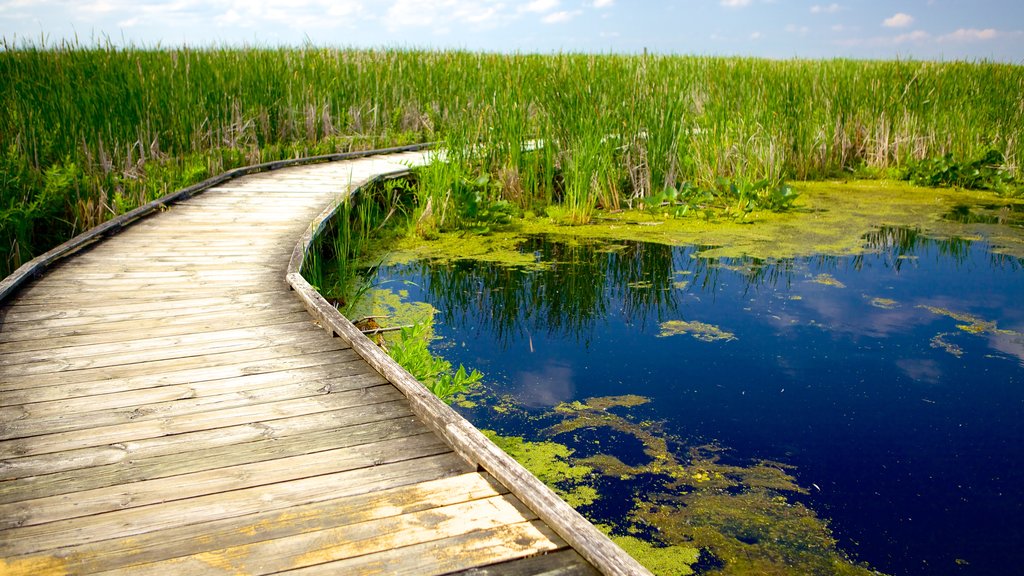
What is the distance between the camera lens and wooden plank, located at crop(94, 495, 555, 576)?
1.50m

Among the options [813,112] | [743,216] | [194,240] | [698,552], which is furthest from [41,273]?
[813,112]

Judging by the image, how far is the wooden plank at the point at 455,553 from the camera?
4.89ft

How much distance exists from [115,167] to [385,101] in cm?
353

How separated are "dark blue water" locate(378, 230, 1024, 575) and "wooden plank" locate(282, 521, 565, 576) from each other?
3.26 feet

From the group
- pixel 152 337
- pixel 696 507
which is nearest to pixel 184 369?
pixel 152 337

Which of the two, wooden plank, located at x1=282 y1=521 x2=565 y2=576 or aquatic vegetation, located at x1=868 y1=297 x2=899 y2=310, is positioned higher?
aquatic vegetation, located at x1=868 y1=297 x2=899 y2=310

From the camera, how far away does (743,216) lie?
6.05 metres

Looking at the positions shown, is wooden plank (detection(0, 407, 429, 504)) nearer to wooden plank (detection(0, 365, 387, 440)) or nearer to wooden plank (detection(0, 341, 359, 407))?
wooden plank (detection(0, 365, 387, 440))

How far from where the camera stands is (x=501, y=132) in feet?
20.6

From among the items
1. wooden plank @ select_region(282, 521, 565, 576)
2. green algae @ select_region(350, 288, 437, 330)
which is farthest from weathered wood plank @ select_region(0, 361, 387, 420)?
green algae @ select_region(350, 288, 437, 330)

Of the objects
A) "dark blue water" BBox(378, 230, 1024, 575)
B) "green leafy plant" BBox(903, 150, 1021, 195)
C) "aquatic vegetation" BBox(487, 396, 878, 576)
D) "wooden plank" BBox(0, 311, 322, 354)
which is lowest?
"aquatic vegetation" BBox(487, 396, 878, 576)

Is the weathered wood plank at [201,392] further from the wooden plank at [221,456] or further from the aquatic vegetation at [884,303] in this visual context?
the aquatic vegetation at [884,303]

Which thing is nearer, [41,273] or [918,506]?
[918,506]

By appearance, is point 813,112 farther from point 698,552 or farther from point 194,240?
point 698,552
